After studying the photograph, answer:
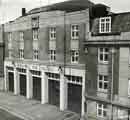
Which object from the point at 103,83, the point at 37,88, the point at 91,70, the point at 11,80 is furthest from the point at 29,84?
the point at 103,83

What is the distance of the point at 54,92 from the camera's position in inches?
1133

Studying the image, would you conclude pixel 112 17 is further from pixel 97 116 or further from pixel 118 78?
pixel 97 116

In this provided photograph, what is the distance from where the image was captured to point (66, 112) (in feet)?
Answer: 85.6

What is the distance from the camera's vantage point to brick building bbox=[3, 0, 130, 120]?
19734mm

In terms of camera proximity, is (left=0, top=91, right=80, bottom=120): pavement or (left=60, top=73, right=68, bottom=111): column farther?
(left=60, top=73, right=68, bottom=111): column

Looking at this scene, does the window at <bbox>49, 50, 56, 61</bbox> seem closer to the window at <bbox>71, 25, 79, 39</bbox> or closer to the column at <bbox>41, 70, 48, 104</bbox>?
the column at <bbox>41, 70, 48, 104</bbox>

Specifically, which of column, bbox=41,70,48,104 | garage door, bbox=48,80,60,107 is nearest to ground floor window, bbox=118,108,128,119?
garage door, bbox=48,80,60,107

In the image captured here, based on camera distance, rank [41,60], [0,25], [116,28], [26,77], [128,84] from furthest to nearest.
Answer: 1. [0,25]
2. [26,77]
3. [41,60]
4. [116,28]
5. [128,84]

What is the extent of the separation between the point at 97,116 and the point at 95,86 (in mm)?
3941

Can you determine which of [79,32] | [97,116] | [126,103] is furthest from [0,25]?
[126,103]

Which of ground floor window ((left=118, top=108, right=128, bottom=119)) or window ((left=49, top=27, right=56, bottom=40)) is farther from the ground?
window ((left=49, top=27, right=56, bottom=40))

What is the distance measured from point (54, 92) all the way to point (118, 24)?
1535 centimetres

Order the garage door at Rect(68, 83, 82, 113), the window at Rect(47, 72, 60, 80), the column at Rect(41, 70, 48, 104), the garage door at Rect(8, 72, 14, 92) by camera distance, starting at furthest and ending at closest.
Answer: the garage door at Rect(8, 72, 14, 92)
the column at Rect(41, 70, 48, 104)
the window at Rect(47, 72, 60, 80)
the garage door at Rect(68, 83, 82, 113)

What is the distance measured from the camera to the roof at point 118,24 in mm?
19941
